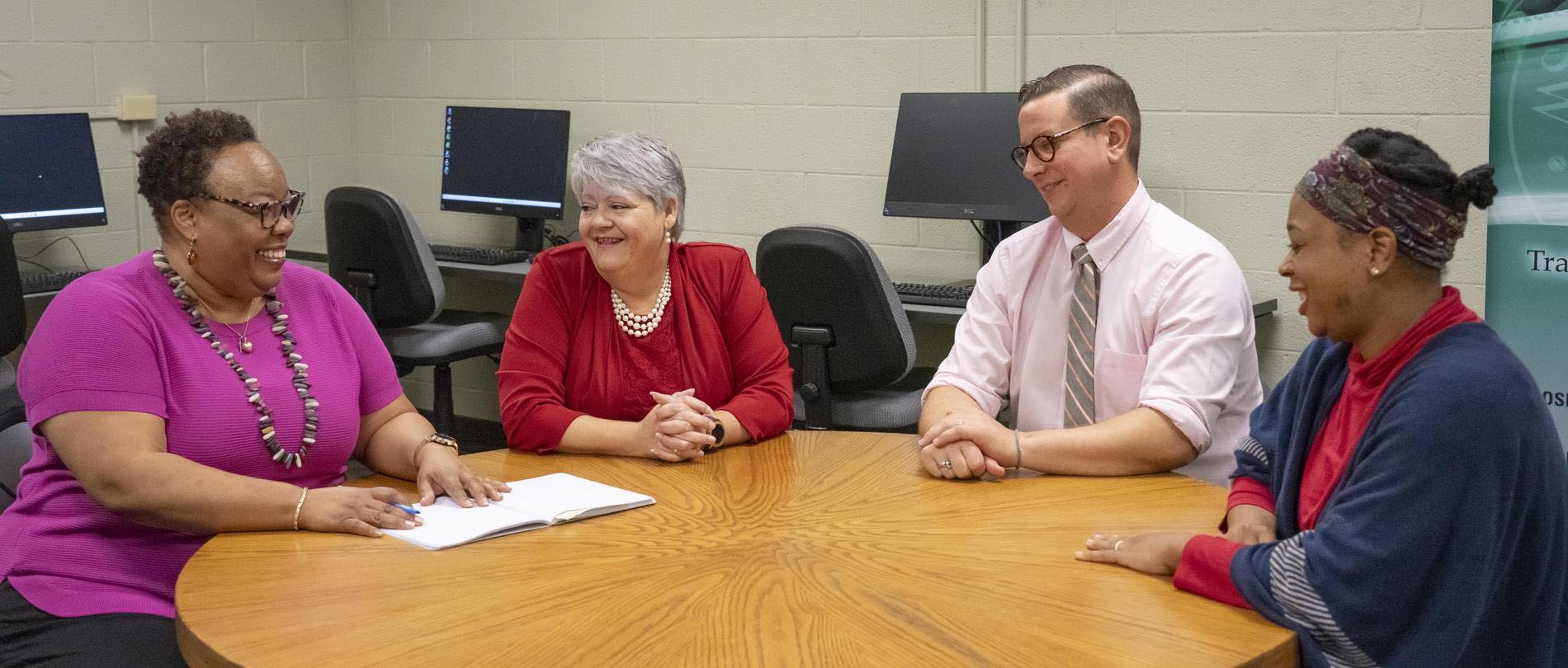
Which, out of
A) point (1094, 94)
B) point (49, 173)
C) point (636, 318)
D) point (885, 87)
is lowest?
point (636, 318)

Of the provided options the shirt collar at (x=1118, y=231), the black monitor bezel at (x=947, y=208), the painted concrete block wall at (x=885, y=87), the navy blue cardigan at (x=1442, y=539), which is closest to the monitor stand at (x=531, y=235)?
the painted concrete block wall at (x=885, y=87)

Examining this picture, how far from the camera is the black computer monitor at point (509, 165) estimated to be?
15.4 ft

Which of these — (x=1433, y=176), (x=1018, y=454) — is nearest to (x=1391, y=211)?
(x=1433, y=176)

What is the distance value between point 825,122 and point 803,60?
0.70ft

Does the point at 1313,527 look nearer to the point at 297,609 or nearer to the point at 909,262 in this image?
the point at 297,609

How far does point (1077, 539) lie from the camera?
1687 mm

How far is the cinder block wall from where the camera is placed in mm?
3523

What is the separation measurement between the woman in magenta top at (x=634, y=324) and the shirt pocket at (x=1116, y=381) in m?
0.52

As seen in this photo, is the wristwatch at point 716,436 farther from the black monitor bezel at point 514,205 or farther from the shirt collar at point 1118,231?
the black monitor bezel at point 514,205

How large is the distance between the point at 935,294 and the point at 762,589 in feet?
7.68

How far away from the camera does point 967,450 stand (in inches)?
77.5

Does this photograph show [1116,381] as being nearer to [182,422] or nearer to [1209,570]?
[1209,570]

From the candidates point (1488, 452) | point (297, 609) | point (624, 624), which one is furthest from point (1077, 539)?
point (297, 609)

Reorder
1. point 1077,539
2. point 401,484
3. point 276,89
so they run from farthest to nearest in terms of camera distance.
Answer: point 276,89 < point 401,484 < point 1077,539
